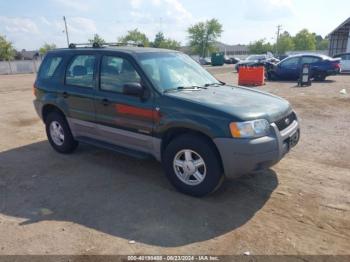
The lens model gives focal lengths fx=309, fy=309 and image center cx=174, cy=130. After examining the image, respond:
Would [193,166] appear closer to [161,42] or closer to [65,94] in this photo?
[65,94]

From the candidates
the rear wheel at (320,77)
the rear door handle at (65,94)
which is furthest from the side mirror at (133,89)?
the rear wheel at (320,77)

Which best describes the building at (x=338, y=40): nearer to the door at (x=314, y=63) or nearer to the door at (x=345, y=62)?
the door at (x=345, y=62)

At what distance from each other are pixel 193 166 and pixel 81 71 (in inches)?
101

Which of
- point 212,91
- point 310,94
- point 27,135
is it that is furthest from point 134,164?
point 310,94

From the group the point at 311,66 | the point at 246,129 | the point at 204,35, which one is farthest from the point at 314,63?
the point at 204,35

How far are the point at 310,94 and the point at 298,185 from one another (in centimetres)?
909

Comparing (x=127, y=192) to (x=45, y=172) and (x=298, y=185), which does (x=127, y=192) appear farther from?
(x=298, y=185)

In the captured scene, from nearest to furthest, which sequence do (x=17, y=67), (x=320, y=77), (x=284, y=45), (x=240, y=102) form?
(x=240, y=102) < (x=320, y=77) < (x=17, y=67) < (x=284, y=45)

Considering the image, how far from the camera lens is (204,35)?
84688 millimetres

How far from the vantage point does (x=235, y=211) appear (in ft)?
12.0

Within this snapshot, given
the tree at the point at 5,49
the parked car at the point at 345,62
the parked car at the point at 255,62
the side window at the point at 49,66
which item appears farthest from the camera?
the tree at the point at 5,49

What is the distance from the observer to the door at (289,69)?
1680 centimetres

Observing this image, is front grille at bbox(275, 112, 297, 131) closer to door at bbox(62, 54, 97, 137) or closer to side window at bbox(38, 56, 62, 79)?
door at bbox(62, 54, 97, 137)

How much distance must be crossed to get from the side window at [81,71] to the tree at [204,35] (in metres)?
82.2
